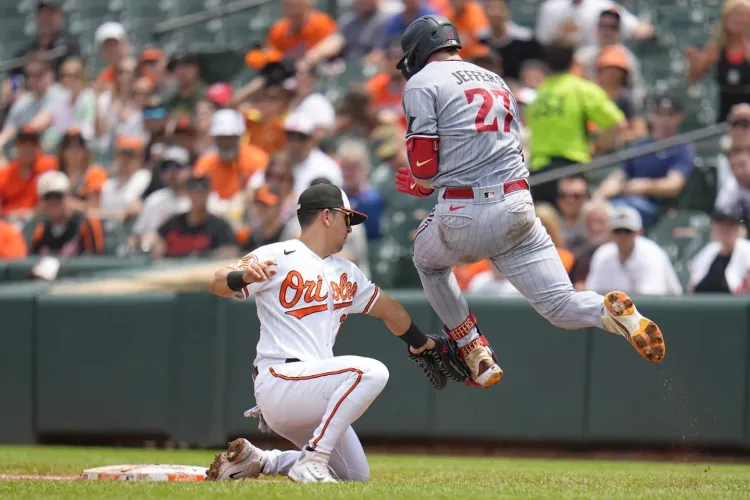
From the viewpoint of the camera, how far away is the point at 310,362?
5758 mm

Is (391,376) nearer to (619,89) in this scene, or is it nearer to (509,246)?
(509,246)

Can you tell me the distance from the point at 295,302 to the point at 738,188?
192 inches

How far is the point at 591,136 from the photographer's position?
10.5 meters

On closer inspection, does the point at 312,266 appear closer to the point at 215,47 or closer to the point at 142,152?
the point at 142,152

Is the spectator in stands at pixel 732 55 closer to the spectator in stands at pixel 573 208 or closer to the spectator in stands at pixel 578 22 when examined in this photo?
the spectator in stands at pixel 578 22

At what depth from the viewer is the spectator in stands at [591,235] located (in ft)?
29.5

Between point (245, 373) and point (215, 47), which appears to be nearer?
point (245, 373)

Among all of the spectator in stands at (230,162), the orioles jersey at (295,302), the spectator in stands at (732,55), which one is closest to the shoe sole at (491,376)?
the orioles jersey at (295,302)

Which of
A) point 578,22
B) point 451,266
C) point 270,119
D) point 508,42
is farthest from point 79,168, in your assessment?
point 451,266

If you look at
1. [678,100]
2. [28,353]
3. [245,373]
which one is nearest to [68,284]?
[28,353]

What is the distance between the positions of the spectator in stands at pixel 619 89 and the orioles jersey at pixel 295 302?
196 inches

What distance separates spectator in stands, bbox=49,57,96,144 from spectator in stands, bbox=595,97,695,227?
258 inches

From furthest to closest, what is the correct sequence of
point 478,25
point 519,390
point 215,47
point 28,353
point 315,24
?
point 215,47 → point 315,24 → point 478,25 → point 28,353 → point 519,390

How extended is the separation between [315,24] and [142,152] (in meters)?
2.31
